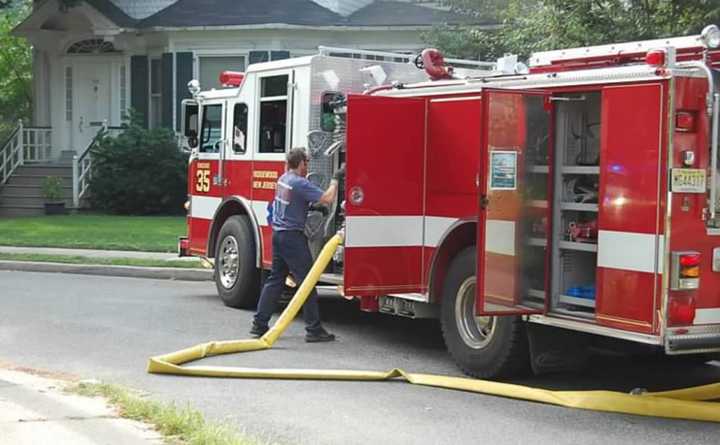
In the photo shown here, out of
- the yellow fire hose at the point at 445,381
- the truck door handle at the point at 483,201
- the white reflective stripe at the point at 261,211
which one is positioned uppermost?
the truck door handle at the point at 483,201

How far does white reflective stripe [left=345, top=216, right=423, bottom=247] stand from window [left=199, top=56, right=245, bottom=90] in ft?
55.1

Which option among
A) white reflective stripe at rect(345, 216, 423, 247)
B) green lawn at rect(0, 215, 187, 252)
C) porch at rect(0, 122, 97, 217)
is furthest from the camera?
porch at rect(0, 122, 97, 217)

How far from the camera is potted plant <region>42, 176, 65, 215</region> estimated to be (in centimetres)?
2452

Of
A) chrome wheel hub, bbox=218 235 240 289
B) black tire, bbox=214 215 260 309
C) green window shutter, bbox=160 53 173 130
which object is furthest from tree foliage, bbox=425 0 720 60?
green window shutter, bbox=160 53 173 130

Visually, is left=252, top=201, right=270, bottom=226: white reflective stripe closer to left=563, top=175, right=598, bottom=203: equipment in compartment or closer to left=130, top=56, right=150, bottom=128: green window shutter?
left=563, top=175, right=598, bottom=203: equipment in compartment

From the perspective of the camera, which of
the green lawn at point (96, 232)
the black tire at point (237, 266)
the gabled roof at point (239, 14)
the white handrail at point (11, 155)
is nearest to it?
the black tire at point (237, 266)

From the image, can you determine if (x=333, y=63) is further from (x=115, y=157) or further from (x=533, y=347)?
(x=115, y=157)

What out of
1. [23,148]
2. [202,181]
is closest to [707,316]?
[202,181]

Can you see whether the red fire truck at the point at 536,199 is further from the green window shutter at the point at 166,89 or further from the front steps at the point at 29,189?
the front steps at the point at 29,189

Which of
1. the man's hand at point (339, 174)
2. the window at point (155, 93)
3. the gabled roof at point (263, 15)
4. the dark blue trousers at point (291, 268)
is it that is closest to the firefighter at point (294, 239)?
the dark blue trousers at point (291, 268)

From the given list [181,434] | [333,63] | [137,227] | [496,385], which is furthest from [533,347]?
[137,227]

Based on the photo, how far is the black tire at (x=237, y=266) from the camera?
1187cm

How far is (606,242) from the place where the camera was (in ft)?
24.3

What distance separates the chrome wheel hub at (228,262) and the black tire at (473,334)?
384 cm
